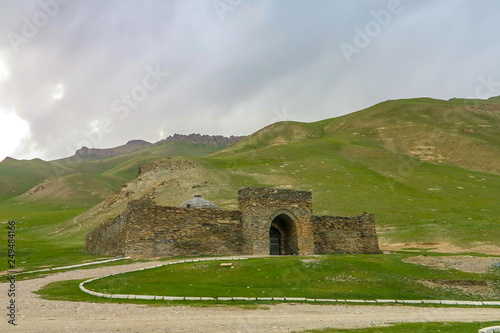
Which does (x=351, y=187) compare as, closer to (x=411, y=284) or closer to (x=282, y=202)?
(x=282, y=202)

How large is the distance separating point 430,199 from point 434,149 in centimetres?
4682

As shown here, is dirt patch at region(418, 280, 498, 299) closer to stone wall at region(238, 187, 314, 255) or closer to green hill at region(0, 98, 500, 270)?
stone wall at region(238, 187, 314, 255)

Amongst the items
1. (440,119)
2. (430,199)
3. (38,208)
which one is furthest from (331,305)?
(38,208)

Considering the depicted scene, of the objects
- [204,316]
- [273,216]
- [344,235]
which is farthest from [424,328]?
[344,235]

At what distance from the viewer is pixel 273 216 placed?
34969mm

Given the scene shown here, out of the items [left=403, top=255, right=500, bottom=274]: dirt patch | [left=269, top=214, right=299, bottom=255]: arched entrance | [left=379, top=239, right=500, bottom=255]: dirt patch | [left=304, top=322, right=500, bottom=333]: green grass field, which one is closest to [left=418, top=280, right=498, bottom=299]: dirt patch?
[left=403, top=255, right=500, bottom=274]: dirt patch

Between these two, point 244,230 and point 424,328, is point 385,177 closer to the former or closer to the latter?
point 244,230

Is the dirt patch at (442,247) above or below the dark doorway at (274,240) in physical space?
below

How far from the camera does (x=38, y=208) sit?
144 m

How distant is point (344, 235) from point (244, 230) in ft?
33.2

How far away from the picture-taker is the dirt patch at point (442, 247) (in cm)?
3998

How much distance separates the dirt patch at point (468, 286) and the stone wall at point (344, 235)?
15.5 m

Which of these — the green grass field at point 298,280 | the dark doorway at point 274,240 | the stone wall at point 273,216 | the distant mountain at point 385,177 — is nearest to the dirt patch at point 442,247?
the distant mountain at point 385,177

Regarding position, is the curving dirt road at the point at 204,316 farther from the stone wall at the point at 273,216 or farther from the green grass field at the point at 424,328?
the stone wall at the point at 273,216
